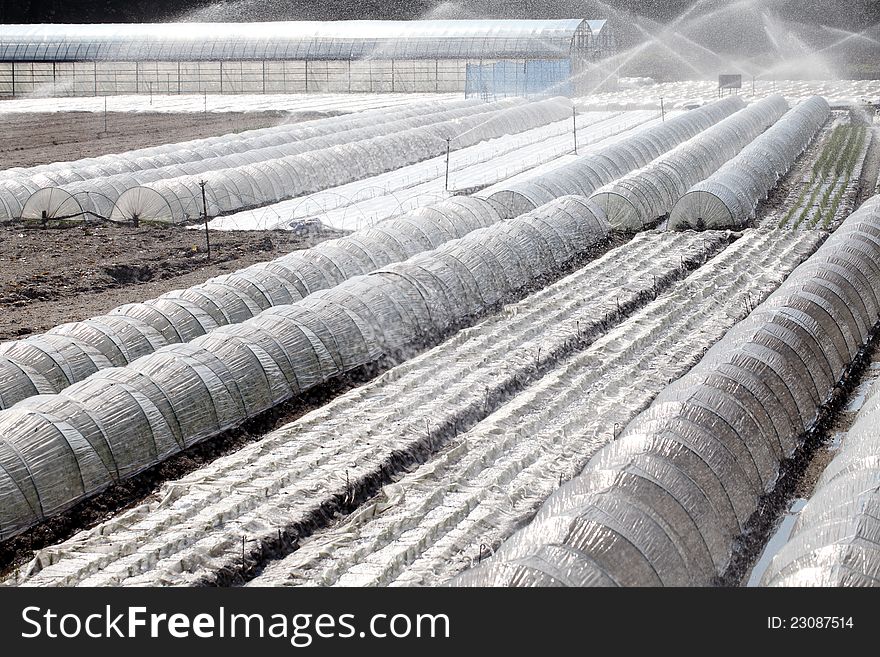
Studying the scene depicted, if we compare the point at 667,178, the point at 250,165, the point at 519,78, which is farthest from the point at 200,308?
the point at 519,78

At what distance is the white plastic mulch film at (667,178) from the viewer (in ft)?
100.0

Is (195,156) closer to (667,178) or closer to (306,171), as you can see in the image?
(306,171)

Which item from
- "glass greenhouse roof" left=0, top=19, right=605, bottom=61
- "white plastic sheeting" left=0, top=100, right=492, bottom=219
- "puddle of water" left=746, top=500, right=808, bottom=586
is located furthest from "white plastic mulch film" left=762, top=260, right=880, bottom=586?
"glass greenhouse roof" left=0, top=19, right=605, bottom=61

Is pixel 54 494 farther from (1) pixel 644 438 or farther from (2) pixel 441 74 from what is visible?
(2) pixel 441 74

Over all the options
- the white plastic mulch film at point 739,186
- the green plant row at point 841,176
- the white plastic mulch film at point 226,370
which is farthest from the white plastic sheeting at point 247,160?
the green plant row at point 841,176

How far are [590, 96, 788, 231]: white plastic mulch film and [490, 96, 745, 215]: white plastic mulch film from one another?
1.29 metres

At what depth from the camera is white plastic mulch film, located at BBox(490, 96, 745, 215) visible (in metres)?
31.2

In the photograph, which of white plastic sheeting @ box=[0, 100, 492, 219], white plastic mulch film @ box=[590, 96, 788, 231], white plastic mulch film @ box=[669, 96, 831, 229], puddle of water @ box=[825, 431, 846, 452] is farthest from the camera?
white plastic sheeting @ box=[0, 100, 492, 219]

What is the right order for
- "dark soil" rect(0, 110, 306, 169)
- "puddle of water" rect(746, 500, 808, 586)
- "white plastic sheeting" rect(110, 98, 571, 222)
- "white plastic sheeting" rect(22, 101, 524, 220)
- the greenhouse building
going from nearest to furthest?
"puddle of water" rect(746, 500, 808, 586)
"white plastic sheeting" rect(110, 98, 571, 222)
"white plastic sheeting" rect(22, 101, 524, 220)
"dark soil" rect(0, 110, 306, 169)
the greenhouse building

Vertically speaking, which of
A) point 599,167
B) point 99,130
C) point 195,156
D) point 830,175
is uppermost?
point 599,167

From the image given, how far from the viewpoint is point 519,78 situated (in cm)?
6712

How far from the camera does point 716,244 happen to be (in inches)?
1107

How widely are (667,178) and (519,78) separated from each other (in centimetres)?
Result: 3499

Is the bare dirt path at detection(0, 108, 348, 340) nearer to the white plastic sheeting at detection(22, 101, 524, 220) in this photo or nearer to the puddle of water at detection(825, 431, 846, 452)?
the white plastic sheeting at detection(22, 101, 524, 220)
